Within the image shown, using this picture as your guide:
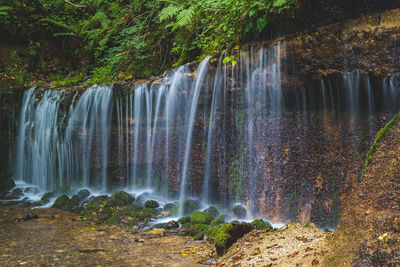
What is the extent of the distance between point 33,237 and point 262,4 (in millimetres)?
6069

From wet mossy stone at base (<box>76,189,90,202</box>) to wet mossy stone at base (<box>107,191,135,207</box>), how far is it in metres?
1.11

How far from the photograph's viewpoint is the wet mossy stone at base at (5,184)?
29.6ft

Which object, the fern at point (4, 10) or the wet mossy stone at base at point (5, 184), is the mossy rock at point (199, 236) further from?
the fern at point (4, 10)

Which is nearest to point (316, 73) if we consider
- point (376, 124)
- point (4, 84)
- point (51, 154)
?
point (376, 124)

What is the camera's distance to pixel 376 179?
2.37 meters

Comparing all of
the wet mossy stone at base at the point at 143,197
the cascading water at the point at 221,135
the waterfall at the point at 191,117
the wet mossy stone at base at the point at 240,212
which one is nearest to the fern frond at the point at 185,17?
the cascading water at the point at 221,135

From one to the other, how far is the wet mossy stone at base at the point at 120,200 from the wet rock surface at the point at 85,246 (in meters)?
1.09

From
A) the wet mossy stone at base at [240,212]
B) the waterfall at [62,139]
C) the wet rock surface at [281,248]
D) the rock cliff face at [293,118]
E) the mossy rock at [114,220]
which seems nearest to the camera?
the wet rock surface at [281,248]

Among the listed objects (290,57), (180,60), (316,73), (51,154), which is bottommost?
Answer: (51,154)

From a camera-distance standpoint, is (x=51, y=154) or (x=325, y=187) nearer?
(x=325, y=187)

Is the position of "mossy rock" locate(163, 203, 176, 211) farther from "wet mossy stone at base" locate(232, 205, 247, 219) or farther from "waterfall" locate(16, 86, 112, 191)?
"waterfall" locate(16, 86, 112, 191)

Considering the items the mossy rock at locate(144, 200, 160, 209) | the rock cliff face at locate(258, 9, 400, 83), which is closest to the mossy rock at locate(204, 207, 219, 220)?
the mossy rock at locate(144, 200, 160, 209)

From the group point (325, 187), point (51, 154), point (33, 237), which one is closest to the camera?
point (33, 237)

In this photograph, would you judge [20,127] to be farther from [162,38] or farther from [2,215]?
[162,38]
